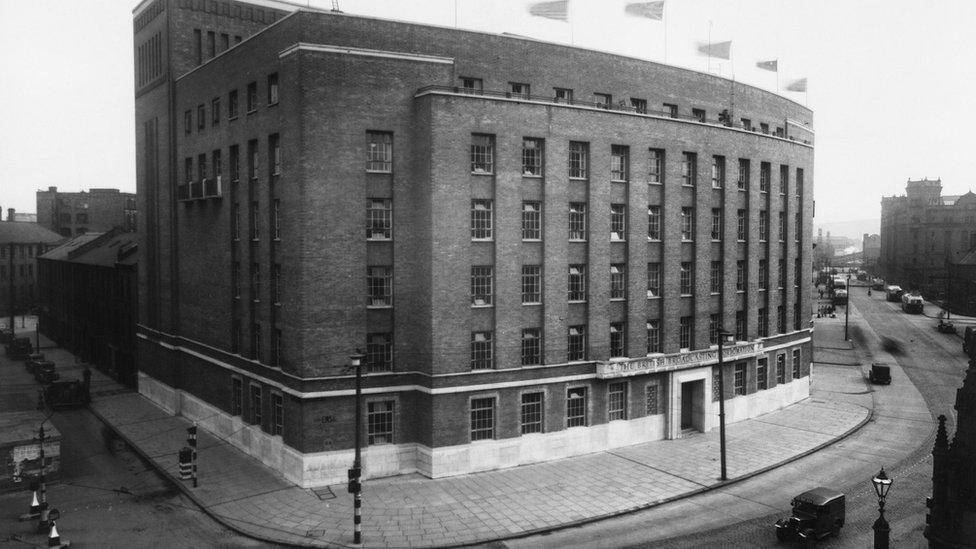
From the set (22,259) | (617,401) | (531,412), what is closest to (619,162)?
(617,401)

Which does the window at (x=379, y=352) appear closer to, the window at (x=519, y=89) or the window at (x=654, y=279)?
the window at (x=519, y=89)

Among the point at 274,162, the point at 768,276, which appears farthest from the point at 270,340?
the point at 768,276

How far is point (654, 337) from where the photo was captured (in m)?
39.1

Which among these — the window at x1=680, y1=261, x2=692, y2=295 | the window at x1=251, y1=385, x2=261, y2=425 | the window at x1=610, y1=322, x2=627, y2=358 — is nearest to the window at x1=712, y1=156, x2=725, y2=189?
the window at x1=680, y1=261, x2=692, y2=295

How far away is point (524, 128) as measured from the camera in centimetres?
3359

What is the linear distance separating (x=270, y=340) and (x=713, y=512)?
71.0ft

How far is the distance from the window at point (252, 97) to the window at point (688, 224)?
2431 cm

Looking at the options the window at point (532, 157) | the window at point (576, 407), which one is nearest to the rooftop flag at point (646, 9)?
the window at point (532, 157)

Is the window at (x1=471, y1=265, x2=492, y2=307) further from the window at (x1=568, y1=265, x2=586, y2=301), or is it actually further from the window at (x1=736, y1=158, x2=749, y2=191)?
the window at (x1=736, y1=158, x2=749, y2=191)

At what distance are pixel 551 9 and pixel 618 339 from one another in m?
17.6

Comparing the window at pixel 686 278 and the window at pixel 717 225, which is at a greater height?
the window at pixel 717 225

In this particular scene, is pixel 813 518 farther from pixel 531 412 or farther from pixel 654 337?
pixel 654 337

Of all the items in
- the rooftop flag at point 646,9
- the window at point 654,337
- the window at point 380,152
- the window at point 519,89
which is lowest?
the window at point 654,337

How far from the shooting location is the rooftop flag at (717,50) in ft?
141
